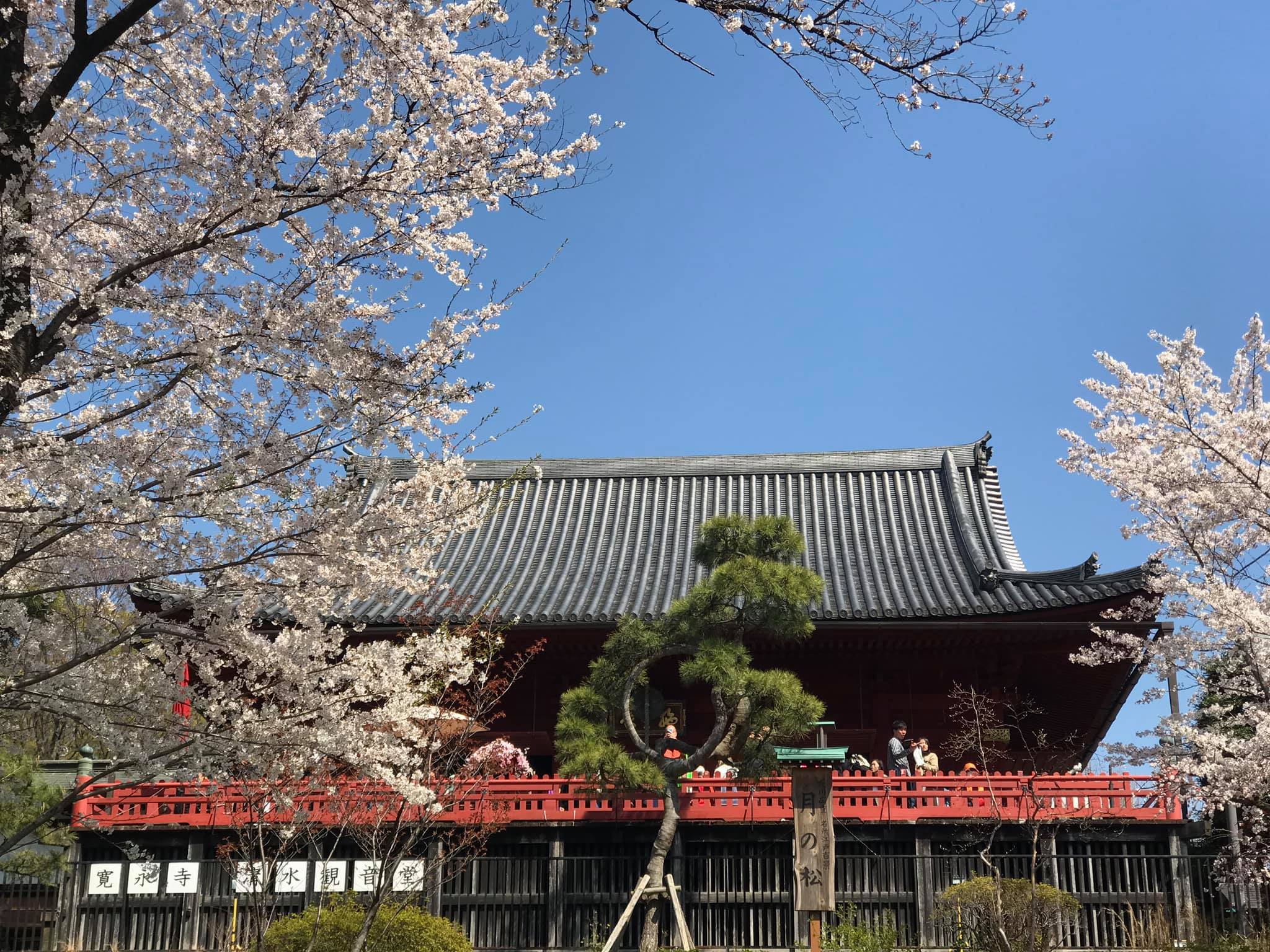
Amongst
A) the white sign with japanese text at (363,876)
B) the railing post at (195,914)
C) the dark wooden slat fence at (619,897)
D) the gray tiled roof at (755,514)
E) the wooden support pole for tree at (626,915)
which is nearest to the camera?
the wooden support pole for tree at (626,915)

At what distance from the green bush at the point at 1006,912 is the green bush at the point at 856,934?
0.65 m

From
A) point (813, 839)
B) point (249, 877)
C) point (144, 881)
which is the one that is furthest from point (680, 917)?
point (144, 881)

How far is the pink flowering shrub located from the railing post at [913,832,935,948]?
14.7 ft

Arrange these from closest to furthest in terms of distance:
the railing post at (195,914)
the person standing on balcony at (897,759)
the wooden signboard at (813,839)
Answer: the wooden signboard at (813,839) → the railing post at (195,914) → the person standing on balcony at (897,759)

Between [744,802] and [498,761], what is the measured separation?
9.62 feet

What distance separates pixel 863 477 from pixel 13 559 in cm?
1861

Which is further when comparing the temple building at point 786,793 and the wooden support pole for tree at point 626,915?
the temple building at point 786,793

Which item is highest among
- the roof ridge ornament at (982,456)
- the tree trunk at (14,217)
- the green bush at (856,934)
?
the roof ridge ornament at (982,456)

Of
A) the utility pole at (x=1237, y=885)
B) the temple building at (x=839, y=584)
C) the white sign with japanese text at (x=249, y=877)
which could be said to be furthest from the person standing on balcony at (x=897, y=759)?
the white sign with japanese text at (x=249, y=877)

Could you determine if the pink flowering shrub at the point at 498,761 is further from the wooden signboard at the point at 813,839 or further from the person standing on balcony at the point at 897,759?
the person standing on balcony at the point at 897,759

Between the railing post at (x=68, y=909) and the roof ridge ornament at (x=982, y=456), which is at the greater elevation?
the roof ridge ornament at (x=982, y=456)

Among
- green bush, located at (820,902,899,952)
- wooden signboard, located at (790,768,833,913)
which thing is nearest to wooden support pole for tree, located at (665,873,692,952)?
wooden signboard, located at (790,768,833,913)

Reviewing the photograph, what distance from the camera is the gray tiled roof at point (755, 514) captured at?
16.9m

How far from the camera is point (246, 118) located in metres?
5.98
